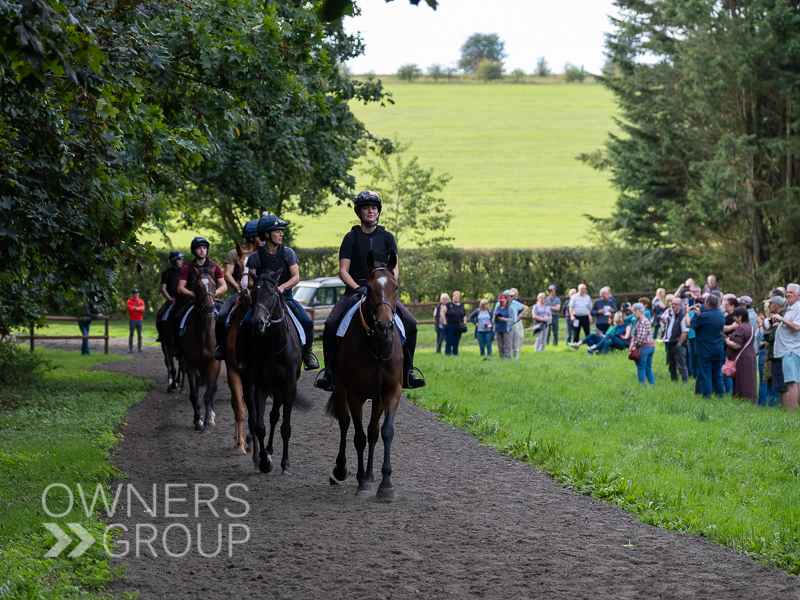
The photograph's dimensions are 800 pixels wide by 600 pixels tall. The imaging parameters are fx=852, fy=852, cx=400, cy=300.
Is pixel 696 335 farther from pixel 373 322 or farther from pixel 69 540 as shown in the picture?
pixel 69 540

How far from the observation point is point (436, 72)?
10894cm

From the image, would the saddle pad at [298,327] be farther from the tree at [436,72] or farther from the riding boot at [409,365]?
the tree at [436,72]

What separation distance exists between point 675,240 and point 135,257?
29.5 metres

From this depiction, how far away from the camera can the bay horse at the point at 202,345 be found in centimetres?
1230

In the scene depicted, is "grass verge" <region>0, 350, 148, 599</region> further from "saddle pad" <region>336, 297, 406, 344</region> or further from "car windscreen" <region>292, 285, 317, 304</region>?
"car windscreen" <region>292, 285, 317, 304</region>

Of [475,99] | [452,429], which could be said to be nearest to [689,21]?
[452,429]

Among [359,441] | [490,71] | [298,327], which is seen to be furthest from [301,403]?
[490,71]

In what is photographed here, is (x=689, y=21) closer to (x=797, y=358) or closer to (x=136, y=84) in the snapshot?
(x=797, y=358)

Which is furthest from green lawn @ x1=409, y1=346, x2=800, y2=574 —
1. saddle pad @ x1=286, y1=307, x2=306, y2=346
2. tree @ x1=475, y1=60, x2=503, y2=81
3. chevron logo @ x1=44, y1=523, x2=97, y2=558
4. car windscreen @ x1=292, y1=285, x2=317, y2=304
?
tree @ x1=475, y1=60, x2=503, y2=81

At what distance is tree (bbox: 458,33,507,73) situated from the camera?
12769cm

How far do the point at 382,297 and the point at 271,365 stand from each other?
2.11m

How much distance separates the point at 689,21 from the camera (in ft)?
104

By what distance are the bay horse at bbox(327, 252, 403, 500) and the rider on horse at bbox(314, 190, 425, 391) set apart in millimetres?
161

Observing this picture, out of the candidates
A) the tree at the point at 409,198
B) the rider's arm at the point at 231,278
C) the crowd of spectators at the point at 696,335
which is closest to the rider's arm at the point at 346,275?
the rider's arm at the point at 231,278
